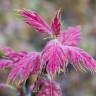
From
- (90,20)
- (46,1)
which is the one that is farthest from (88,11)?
(46,1)

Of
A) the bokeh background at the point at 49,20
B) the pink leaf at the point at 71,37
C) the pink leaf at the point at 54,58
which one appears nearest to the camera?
the pink leaf at the point at 54,58

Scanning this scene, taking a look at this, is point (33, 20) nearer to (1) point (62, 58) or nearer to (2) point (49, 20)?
(1) point (62, 58)

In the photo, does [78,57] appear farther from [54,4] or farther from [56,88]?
[54,4]

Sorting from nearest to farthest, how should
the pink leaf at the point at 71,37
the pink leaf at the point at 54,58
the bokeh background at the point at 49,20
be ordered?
the pink leaf at the point at 54,58
the pink leaf at the point at 71,37
the bokeh background at the point at 49,20

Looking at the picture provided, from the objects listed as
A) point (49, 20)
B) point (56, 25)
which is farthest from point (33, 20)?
point (49, 20)

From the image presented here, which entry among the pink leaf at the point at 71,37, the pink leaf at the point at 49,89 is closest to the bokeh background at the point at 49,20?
the pink leaf at the point at 71,37

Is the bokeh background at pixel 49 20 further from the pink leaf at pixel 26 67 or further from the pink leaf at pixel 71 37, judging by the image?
the pink leaf at pixel 26 67

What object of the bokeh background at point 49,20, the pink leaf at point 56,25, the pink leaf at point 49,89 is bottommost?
the pink leaf at point 49,89

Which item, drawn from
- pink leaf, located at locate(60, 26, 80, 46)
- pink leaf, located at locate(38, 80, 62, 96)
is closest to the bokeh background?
pink leaf, located at locate(60, 26, 80, 46)
